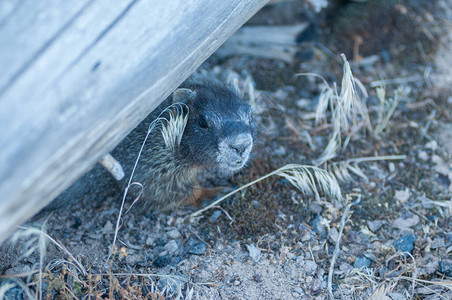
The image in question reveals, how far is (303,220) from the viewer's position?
4574mm

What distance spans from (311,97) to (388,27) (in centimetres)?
206

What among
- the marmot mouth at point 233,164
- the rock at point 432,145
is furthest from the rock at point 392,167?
the marmot mouth at point 233,164

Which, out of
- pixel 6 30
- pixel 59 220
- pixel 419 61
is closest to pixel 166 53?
pixel 6 30

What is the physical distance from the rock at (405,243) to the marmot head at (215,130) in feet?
5.96

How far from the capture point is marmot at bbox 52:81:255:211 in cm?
421

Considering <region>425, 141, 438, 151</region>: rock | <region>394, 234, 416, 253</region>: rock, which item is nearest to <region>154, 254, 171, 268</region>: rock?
<region>394, 234, 416, 253</region>: rock

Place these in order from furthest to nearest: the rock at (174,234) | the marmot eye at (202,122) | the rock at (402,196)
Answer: the rock at (402,196) < the rock at (174,234) < the marmot eye at (202,122)

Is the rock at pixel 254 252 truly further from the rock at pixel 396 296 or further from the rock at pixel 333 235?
the rock at pixel 396 296

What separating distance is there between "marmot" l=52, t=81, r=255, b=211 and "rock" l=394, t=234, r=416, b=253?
1.83 meters

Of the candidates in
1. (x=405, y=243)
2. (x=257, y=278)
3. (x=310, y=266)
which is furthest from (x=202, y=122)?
(x=405, y=243)

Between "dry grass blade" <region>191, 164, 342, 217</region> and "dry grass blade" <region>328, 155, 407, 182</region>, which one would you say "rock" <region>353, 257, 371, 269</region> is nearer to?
"dry grass blade" <region>191, 164, 342, 217</region>

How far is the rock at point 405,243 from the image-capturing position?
14.3 feet

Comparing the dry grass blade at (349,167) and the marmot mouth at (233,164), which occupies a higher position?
the marmot mouth at (233,164)

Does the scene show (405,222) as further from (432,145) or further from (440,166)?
(432,145)
